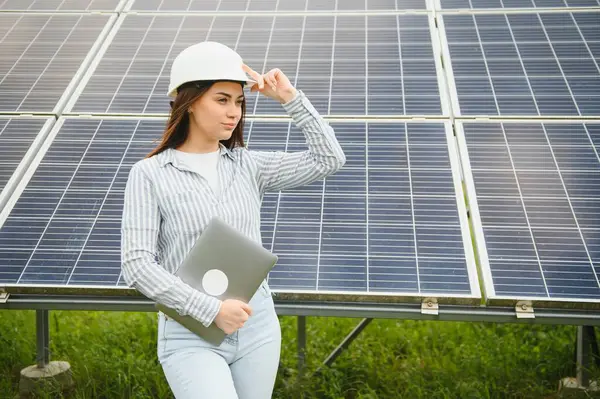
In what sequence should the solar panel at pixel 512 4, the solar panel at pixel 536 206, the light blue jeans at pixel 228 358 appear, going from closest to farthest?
the light blue jeans at pixel 228 358 → the solar panel at pixel 536 206 → the solar panel at pixel 512 4

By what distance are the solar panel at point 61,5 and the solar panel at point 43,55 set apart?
0.17m

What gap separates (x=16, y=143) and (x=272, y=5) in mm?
2926

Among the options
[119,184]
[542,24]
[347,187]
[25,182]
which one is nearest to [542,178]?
[347,187]

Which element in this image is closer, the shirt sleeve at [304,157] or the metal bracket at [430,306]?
the shirt sleeve at [304,157]

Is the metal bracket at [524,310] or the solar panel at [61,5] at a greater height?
the solar panel at [61,5]

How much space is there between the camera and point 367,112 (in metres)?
6.51

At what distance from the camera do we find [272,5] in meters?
8.18

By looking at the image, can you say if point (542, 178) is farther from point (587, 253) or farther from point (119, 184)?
point (119, 184)

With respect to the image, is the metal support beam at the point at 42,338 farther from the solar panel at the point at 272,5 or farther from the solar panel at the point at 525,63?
the solar panel at the point at 525,63

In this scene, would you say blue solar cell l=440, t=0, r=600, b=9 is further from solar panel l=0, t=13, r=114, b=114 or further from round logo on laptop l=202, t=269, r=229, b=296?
round logo on laptop l=202, t=269, r=229, b=296

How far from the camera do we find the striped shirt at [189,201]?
358cm

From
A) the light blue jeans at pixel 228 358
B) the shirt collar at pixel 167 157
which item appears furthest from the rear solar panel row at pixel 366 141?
the shirt collar at pixel 167 157

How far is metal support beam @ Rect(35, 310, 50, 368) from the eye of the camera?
6.33 m

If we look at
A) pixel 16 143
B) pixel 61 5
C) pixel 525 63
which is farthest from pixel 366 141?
pixel 61 5
